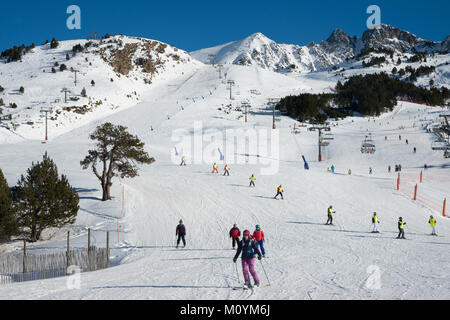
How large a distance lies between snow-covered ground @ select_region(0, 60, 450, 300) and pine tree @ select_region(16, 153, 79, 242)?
1.65 metres

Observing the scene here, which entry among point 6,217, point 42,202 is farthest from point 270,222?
point 6,217

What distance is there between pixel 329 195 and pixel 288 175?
842 cm

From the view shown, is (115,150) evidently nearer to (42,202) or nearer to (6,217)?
(42,202)

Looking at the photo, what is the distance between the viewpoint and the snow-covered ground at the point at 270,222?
10.5m

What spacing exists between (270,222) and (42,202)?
1493cm

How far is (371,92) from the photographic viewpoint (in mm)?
102938

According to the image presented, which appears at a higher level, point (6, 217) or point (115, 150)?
point (115, 150)

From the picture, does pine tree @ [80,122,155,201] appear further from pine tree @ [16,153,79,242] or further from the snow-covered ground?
pine tree @ [16,153,79,242]

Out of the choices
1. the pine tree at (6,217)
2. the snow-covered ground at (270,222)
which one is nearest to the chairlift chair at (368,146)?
the snow-covered ground at (270,222)

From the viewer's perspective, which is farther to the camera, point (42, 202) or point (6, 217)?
point (42, 202)

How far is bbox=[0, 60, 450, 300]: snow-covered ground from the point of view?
10.5 meters

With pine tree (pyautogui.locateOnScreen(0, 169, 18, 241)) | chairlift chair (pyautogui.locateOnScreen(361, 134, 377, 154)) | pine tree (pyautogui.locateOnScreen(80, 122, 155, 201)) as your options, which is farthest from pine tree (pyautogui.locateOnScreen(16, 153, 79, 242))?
chairlift chair (pyautogui.locateOnScreen(361, 134, 377, 154))

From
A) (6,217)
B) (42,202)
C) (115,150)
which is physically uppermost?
(115,150)

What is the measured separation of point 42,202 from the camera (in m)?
20.8
